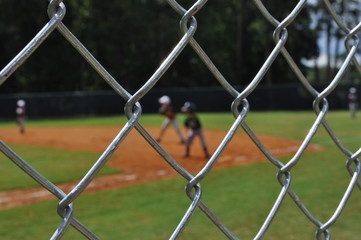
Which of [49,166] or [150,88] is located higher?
[150,88]

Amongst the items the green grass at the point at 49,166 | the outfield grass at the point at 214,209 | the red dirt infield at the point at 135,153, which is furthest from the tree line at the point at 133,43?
the outfield grass at the point at 214,209

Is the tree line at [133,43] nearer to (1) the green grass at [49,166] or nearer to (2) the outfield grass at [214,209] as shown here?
(1) the green grass at [49,166]

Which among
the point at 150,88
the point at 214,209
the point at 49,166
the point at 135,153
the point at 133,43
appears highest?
the point at 150,88

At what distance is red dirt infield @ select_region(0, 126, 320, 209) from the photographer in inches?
310

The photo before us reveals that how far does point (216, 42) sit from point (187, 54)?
5.73 m

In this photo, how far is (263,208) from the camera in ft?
19.2

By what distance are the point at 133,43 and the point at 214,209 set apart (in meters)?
33.1

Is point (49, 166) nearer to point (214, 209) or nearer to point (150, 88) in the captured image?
point (214, 209)

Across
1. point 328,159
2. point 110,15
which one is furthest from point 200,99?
point 328,159

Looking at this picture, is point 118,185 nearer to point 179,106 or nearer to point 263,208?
point 263,208

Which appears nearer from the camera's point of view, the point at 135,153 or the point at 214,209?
the point at 214,209

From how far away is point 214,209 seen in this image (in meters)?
5.86

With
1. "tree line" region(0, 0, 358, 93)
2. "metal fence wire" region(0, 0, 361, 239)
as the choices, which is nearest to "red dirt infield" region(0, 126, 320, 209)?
"metal fence wire" region(0, 0, 361, 239)

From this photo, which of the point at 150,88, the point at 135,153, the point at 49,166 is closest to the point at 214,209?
the point at 150,88
